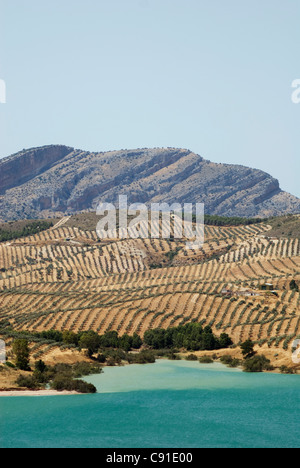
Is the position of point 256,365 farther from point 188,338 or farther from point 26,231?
point 26,231

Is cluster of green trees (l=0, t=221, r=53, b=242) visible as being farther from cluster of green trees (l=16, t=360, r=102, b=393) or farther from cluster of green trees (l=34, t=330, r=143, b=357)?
cluster of green trees (l=16, t=360, r=102, b=393)

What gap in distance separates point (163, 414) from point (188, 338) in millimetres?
27402

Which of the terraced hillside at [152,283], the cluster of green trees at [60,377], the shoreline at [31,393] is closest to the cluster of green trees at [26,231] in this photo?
the terraced hillside at [152,283]

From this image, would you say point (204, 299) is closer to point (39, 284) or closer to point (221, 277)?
point (221, 277)

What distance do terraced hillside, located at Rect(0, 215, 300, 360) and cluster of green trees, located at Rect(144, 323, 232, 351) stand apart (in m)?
2.24

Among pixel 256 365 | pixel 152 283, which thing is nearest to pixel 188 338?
pixel 256 365

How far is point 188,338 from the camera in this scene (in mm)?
67562

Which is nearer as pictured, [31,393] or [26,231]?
[31,393]

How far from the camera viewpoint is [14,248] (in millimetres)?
148250

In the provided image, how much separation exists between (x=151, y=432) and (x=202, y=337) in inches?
1206

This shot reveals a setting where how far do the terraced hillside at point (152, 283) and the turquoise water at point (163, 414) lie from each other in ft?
46.1

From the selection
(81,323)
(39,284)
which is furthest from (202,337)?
(39,284)

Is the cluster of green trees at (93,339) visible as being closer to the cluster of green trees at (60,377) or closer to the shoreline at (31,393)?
the cluster of green trees at (60,377)

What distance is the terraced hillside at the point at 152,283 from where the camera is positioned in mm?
74125
